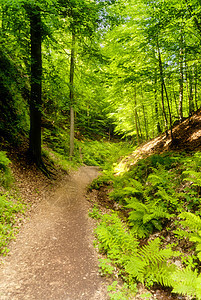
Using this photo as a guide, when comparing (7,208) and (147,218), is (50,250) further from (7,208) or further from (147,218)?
(147,218)

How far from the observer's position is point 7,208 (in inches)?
179

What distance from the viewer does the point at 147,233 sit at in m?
4.86

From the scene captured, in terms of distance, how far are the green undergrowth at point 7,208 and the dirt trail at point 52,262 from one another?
0.24 m

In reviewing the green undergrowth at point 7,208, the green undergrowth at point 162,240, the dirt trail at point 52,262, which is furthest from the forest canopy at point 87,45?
the green undergrowth at point 162,240

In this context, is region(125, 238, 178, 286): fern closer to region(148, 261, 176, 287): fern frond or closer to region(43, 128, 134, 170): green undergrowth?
region(148, 261, 176, 287): fern frond

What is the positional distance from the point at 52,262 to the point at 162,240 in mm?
2973

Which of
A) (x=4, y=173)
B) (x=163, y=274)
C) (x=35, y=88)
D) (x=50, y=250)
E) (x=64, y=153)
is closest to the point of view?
(x=163, y=274)

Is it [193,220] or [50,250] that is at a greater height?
[193,220]

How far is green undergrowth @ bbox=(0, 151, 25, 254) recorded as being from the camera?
3.75 meters

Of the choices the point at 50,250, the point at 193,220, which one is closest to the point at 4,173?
the point at 50,250

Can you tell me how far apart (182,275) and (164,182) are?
3329 millimetres

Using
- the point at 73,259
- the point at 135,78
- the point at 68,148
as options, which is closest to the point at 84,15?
the point at 135,78

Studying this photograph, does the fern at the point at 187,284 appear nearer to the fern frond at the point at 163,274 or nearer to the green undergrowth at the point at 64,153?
the fern frond at the point at 163,274

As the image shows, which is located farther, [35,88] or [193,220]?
[35,88]
